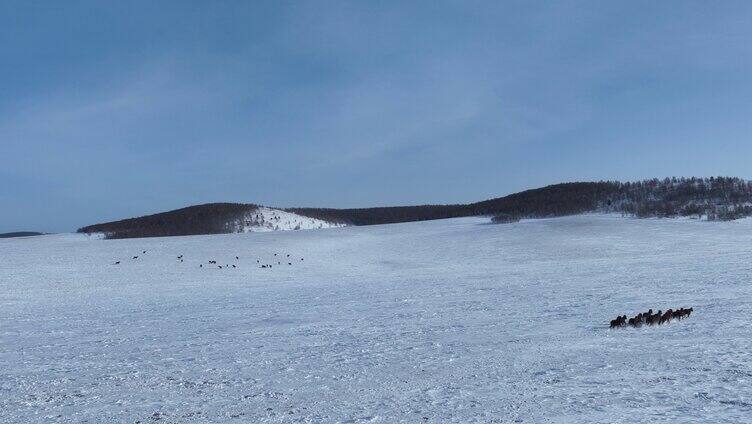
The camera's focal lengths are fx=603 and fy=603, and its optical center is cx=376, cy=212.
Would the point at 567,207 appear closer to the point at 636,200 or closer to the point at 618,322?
the point at 636,200

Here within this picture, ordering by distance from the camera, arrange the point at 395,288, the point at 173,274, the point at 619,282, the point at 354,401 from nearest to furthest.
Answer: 1. the point at 354,401
2. the point at 619,282
3. the point at 395,288
4. the point at 173,274

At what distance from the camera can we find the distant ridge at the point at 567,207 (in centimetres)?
6012

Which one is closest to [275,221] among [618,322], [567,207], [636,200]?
→ [567,207]

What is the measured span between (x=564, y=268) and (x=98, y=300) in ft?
57.6

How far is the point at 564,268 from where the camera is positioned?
24281mm

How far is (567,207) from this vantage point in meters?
71.9

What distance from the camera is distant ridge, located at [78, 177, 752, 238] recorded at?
2367 inches

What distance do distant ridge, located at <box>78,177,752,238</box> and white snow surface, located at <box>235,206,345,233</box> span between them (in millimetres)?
629

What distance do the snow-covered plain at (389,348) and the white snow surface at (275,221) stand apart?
62.9 m

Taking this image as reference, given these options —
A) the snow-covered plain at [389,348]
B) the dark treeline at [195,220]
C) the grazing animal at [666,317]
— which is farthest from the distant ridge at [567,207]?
the grazing animal at [666,317]

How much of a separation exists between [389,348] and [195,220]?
3475 inches

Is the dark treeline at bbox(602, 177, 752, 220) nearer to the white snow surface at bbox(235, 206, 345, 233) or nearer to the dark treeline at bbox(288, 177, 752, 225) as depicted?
the dark treeline at bbox(288, 177, 752, 225)

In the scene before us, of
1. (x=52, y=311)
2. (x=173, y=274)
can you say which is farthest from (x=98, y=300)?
(x=173, y=274)

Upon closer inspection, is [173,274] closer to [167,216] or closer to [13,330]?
[13,330]
